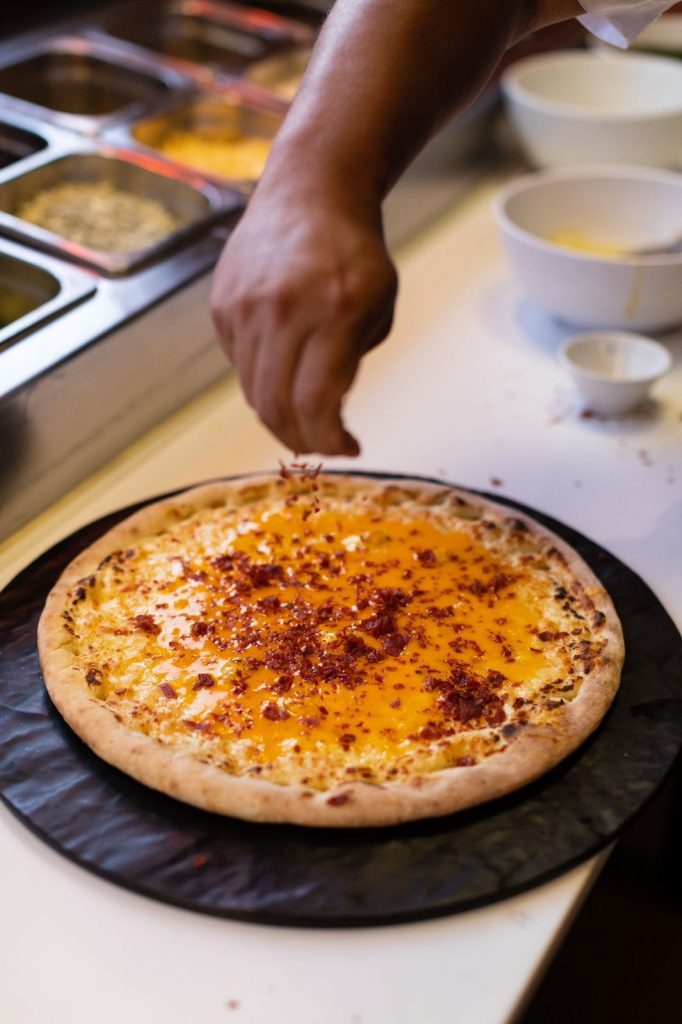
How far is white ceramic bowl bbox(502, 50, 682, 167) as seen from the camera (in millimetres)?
2883

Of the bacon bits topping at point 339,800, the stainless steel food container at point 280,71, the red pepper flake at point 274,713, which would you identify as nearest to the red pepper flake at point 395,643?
the red pepper flake at point 274,713

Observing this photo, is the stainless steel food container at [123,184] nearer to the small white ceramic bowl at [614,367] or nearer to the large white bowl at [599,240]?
the large white bowl at [599,240]

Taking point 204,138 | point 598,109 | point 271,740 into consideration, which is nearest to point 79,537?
point 271,740

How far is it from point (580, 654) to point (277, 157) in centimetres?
76

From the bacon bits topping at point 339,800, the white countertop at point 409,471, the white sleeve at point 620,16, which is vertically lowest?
the white countertop at point 409,471

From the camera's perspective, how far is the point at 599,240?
8.91 feet

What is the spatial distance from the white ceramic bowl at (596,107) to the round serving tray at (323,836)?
182 cm

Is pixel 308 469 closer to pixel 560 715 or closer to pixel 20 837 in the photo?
pixel 560 715

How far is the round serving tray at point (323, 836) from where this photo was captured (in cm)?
127

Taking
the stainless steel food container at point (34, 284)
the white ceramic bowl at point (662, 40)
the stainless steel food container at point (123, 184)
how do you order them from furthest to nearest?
the white ceramic bowl at point (662, 40), the stainless steel food container at point (123, 184), the stainless steel food container at point (34, 284)

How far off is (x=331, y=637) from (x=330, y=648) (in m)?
0.03

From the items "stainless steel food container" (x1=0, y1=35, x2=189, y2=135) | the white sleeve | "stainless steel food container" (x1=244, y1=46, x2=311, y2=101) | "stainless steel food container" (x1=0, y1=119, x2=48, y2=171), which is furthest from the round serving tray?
"stainless steel food container" (x1=244, y1=46, x2=311, y2=101)

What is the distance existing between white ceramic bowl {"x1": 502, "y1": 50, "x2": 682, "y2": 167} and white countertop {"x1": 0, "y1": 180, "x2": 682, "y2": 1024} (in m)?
0.25

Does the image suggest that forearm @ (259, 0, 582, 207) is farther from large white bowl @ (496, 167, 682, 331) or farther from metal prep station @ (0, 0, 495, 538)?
large white bowl @ (496, 167, 682, 331)
